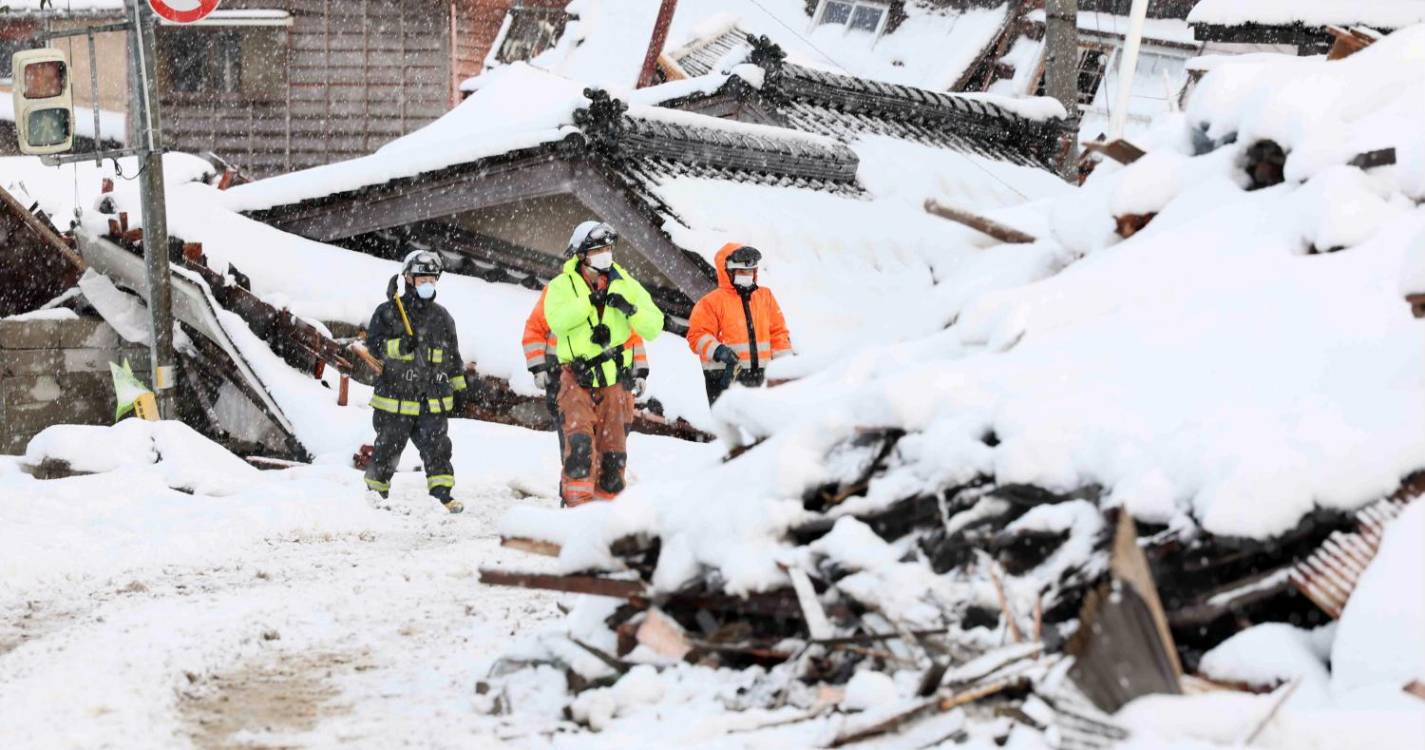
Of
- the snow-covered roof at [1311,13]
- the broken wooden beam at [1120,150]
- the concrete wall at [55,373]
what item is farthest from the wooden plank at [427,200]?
the broken wooden beam at [1120,150]

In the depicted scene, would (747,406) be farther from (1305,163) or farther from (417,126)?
(417,126)

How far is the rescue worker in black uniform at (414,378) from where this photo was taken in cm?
973

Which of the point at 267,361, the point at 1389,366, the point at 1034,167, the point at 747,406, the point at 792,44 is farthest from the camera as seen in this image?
the point at 792,44

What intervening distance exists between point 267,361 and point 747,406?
27.7 ft

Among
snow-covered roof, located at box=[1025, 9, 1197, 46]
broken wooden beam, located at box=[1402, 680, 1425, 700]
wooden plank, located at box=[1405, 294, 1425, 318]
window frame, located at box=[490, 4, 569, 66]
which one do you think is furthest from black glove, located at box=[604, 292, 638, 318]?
snow-covered roof, located at box=[1025, 9, 1197, 46]

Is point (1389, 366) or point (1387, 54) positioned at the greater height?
point (1387, 54)

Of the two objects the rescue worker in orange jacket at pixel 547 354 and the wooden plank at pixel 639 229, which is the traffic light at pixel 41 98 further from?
the wooden plank at pixel 639 229

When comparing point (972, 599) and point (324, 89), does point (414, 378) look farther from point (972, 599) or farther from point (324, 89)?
point (324, 89)

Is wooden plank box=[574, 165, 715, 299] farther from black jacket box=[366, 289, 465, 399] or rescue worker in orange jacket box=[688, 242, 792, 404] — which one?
black jacket box=[366, 289, 465, 399]

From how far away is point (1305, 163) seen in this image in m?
5.21

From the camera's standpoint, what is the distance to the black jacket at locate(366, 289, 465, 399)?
9758 mm

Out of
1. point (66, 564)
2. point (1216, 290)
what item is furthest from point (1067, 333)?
point (66, 564)

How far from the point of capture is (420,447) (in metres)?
9.84

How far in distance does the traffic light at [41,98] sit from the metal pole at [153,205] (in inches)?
20.0
